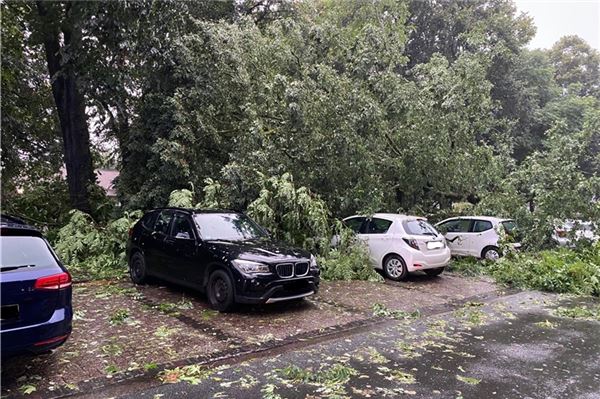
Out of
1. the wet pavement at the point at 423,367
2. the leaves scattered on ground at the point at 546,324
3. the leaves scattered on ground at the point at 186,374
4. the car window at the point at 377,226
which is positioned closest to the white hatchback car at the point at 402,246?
the car window at the point at 377,226

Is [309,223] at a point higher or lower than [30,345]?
higher

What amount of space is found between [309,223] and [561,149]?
7.96 meters

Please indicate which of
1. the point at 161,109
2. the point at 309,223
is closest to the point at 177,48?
the point at 161,109

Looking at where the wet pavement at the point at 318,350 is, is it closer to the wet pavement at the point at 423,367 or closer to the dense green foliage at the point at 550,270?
the wet pavement at the point at 423,367

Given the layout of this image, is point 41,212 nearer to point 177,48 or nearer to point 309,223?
point 177,48

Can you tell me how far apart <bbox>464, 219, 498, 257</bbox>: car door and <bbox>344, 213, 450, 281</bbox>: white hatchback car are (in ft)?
8.53

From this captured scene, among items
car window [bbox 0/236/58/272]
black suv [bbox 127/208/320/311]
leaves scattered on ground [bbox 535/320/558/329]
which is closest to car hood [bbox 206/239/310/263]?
black suv [bbox 127/208/320/311]

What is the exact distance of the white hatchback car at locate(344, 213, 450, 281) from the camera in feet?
34.0

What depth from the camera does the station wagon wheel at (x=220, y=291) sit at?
705 cm

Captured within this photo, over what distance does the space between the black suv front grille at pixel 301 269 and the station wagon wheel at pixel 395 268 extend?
147 inches

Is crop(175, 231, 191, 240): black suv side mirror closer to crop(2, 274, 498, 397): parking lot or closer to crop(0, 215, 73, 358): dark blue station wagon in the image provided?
crop(2, 274, 498, 397): parking lot

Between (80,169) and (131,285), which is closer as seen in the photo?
(131,285)

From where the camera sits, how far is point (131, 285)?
29.6 ft

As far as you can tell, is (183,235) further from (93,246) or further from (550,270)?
(550,270)
